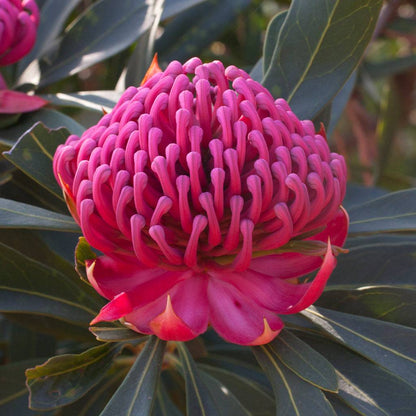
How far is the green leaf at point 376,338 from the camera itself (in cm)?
125

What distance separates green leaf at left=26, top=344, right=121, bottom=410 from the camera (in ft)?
4.15

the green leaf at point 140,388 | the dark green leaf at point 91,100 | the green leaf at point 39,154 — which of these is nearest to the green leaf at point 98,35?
the dark green leaf at point 91,100

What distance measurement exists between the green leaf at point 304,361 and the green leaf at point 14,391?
715 mm

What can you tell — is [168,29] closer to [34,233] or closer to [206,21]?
[206,21]

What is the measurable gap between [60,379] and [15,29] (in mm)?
944

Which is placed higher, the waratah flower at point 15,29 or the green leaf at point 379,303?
the waratah flower at point 15,29

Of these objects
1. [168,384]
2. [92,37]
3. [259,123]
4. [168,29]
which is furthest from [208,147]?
[168,29]

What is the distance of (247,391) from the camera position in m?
1.76

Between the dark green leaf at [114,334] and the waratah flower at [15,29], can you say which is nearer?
the dark green leaf at [114,334]

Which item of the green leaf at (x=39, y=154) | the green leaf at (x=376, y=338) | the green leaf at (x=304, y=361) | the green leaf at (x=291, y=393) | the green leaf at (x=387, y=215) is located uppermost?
the green leaf at (x=39, y=154)

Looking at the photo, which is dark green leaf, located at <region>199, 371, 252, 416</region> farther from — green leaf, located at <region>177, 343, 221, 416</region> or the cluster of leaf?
green leaf, located at <region>177, 343, 221, 416</region>

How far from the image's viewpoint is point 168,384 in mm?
1982

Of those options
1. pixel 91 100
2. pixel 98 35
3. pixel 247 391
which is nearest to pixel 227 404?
pixel 247 391

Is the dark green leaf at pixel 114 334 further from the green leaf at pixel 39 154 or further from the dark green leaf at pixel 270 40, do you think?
the dark green leaf at pixel 270 40
